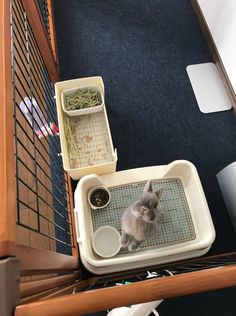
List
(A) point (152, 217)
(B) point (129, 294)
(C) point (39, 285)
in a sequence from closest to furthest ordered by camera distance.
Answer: (B) point (129, 294)
(C) point (39, 285)
(A) point (152, 217)

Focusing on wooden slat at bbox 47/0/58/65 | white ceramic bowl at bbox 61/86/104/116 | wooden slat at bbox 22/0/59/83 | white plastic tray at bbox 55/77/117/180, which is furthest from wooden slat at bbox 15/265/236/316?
wooden slat at bbox 47/0/58/65

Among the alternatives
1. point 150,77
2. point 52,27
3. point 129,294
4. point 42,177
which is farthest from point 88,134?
point 129,294

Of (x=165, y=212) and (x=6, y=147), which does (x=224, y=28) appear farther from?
(x=6, y=147)

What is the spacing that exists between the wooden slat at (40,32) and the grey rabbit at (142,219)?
99 cm

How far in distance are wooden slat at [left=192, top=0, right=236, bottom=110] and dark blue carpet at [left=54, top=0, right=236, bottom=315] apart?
0.15ft

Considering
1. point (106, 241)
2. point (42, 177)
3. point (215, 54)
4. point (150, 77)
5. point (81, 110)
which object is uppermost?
point (215, 54)

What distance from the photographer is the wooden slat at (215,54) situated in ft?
6.71

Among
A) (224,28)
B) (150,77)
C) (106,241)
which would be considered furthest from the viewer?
(150,77)

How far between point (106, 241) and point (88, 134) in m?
0.62

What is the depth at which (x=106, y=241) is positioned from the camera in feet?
5.09

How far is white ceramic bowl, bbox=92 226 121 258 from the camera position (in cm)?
153

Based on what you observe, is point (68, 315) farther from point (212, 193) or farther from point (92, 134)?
point (212, 193)

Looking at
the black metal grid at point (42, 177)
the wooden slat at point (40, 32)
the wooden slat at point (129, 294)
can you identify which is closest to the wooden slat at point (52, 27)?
the wooden slat at point (40, 32)

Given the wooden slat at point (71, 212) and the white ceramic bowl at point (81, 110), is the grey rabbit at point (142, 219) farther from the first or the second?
the white ceramic bowl at point (81, 110)
